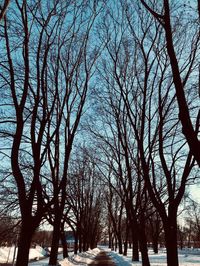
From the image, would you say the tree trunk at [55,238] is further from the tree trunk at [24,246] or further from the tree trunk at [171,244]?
the tree trunk at [171,244]

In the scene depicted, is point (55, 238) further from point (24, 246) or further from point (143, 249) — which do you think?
point (24, 246)

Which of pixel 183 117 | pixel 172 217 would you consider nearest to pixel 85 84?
pixel 172 217

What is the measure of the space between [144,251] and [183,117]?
12915mm

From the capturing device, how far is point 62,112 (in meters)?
14.7

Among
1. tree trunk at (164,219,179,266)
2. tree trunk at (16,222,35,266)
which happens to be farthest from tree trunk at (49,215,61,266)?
tree trunk at (164,219,179,266)

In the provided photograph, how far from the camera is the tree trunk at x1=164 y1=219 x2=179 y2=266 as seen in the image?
40.8 ft

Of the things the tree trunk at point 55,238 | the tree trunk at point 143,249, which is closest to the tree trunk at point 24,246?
the tree trunk at point 55,238

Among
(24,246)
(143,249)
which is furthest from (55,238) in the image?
(24,246)

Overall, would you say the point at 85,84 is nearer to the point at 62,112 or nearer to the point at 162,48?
the point at 62,112

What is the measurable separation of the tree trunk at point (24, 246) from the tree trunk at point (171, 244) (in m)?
5.01

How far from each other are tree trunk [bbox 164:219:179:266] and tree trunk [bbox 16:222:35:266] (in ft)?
16.4

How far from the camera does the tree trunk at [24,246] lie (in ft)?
36.9

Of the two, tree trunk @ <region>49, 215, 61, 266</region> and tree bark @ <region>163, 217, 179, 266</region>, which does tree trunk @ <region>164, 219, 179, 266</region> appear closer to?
tree bark @ <region>163, 217, 179, 266</region>

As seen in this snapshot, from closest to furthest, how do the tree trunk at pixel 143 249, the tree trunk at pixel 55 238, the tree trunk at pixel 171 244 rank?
the tree trunk at pixel 171 244
the tree trunk at pixel 55 238
the tree trunk at pixel 143 249
